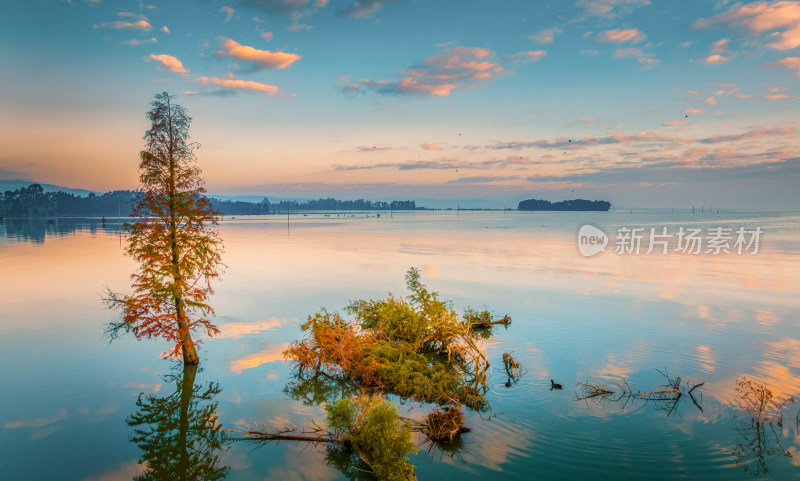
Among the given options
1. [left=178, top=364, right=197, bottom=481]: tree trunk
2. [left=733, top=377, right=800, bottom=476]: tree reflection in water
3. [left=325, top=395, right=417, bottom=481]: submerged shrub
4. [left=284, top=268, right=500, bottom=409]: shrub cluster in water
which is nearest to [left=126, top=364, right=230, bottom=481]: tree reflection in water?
[left=178, top=364, right=197, bottom=481]: tree trunk

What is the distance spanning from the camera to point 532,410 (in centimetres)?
1418

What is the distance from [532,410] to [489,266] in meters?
34.9

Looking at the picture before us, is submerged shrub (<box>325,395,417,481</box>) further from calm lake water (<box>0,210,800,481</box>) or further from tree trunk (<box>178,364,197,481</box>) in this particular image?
tree trunk (<box>178,364,197,481</box>)

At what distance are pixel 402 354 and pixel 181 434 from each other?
7389 millimetres

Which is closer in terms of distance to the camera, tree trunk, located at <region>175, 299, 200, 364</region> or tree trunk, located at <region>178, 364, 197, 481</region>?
tree trunk, located at <region>178, 364, 197, 481</region>

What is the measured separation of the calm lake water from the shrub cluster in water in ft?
2.87

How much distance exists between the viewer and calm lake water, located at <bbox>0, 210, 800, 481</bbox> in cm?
1173

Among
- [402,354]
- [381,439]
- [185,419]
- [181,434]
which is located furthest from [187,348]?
[381,439]

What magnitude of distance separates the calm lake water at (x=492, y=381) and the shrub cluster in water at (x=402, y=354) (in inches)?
34.4

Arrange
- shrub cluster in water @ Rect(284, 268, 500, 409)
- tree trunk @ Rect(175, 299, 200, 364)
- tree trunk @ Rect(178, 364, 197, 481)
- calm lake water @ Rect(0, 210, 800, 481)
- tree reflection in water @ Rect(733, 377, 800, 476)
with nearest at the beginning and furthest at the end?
tree reflection in water @ Rect(733, 377, 800, 476)
calm lake water @ Rect(0, 210, 800, 481)
tree trunk @ Rect(178, 364, 197, 481)
shrub cluster in water @ Rect(284, 268, 500, 409)
tree trunk @ Rect(175, 299, 200, 364)

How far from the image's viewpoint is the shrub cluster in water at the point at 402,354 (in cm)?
1550

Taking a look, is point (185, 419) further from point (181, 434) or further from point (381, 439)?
point (381, 439)

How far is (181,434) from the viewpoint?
13.7 m

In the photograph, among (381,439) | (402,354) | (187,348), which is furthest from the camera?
(187,348)
